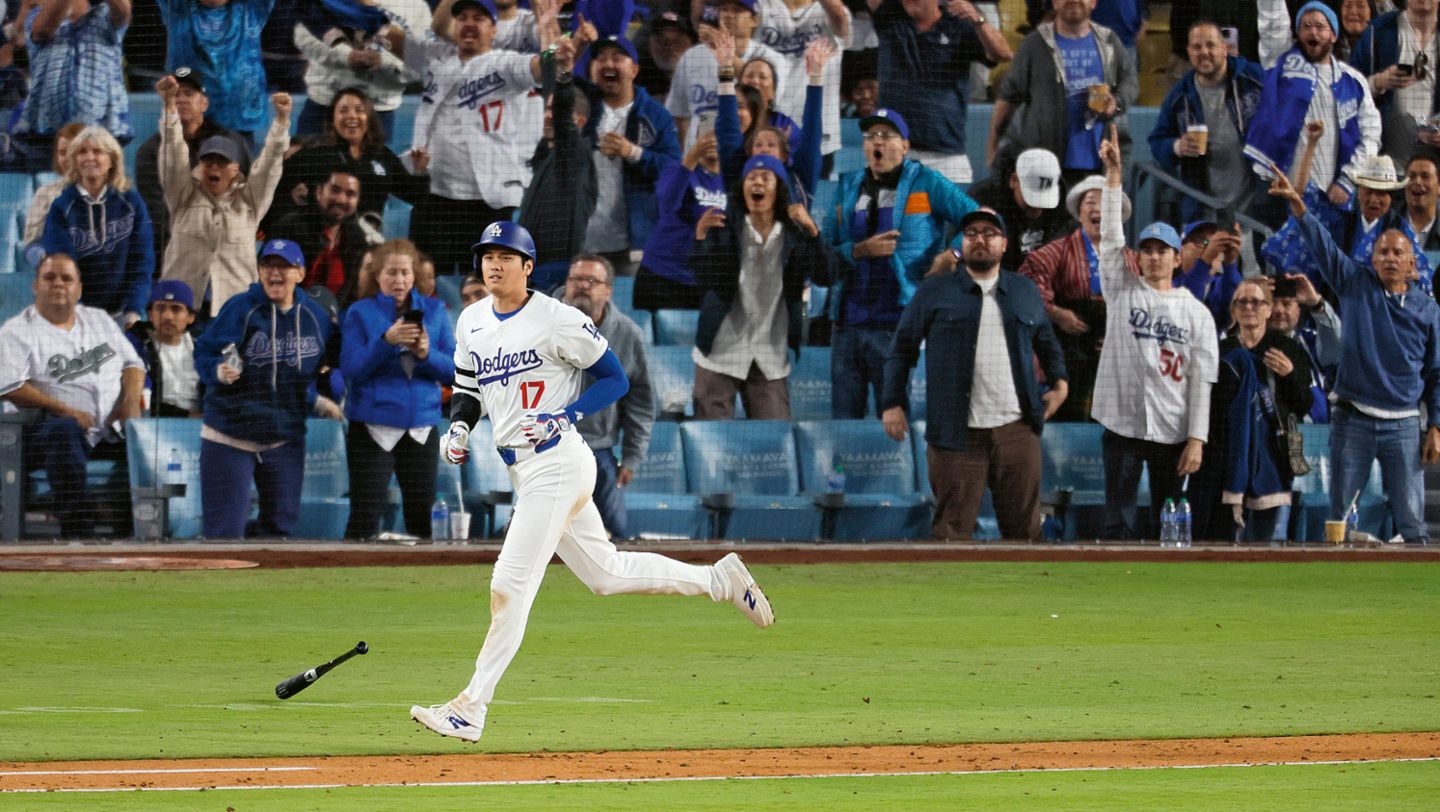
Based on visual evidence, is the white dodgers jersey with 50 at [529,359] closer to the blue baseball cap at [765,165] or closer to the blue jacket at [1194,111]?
the blue baseball cap at [765,165]

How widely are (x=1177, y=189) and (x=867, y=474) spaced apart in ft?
12.7

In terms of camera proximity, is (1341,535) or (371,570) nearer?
(371,570)

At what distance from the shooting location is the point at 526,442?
24.5ft

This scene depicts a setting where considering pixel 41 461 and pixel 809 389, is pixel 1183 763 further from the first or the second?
pixel 41 461

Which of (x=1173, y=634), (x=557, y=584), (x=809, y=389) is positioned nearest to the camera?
(x=1173, y=634)

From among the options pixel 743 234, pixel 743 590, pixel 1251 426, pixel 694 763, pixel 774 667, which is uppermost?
pixel 743 234

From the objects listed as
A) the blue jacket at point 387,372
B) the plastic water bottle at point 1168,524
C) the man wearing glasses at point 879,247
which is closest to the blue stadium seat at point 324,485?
the blue jacket at point 387,372

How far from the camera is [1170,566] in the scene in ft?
50.3

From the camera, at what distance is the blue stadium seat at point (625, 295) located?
16.8 m

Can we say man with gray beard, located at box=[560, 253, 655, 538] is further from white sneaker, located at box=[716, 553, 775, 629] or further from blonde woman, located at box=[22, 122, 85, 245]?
white sneaker, located at box=[716, 553, 775, 629]

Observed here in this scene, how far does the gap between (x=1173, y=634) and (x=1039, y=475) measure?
4605 mm

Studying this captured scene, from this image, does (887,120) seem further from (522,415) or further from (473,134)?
(522,415)

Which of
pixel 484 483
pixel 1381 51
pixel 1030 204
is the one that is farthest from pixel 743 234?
Result: pixel 1381 51

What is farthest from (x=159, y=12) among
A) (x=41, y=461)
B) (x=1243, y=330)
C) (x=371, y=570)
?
(x=1243, y=330)
